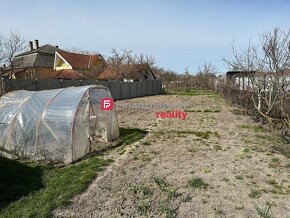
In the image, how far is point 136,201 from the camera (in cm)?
426

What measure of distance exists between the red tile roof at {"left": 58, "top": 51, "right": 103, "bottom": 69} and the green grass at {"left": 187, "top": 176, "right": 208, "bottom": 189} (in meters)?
32.0

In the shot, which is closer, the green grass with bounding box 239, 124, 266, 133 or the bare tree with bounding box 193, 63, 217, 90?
the green grass with bounding box 239, 124, 266, 133

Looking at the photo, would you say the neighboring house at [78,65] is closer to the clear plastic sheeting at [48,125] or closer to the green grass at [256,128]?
the green grass at [256,128]

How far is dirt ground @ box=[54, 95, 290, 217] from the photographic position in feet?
13.1

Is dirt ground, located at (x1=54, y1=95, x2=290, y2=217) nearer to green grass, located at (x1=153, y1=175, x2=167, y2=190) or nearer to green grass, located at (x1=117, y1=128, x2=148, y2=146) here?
green grass, located at (x1=153, y1=175, x2=167, y2=190)

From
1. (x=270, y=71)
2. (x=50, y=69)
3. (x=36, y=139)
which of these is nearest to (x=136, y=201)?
(x=36, y=139)

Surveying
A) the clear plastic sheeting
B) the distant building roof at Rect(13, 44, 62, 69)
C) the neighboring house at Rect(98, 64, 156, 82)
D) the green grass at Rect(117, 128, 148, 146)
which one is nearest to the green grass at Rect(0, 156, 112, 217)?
the clear plastic sheeting

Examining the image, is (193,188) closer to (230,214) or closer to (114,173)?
(230,214)

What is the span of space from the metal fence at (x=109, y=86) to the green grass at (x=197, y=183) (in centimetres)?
1141

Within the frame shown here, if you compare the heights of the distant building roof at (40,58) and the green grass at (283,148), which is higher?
the distant building roof at (40,58)

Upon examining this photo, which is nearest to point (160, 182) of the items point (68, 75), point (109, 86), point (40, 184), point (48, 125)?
point (40, 184)

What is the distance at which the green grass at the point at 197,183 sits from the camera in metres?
4.77

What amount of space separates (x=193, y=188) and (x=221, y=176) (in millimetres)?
869

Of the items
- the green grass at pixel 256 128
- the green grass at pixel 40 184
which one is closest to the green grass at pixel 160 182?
the green grass at pixel 40 184
